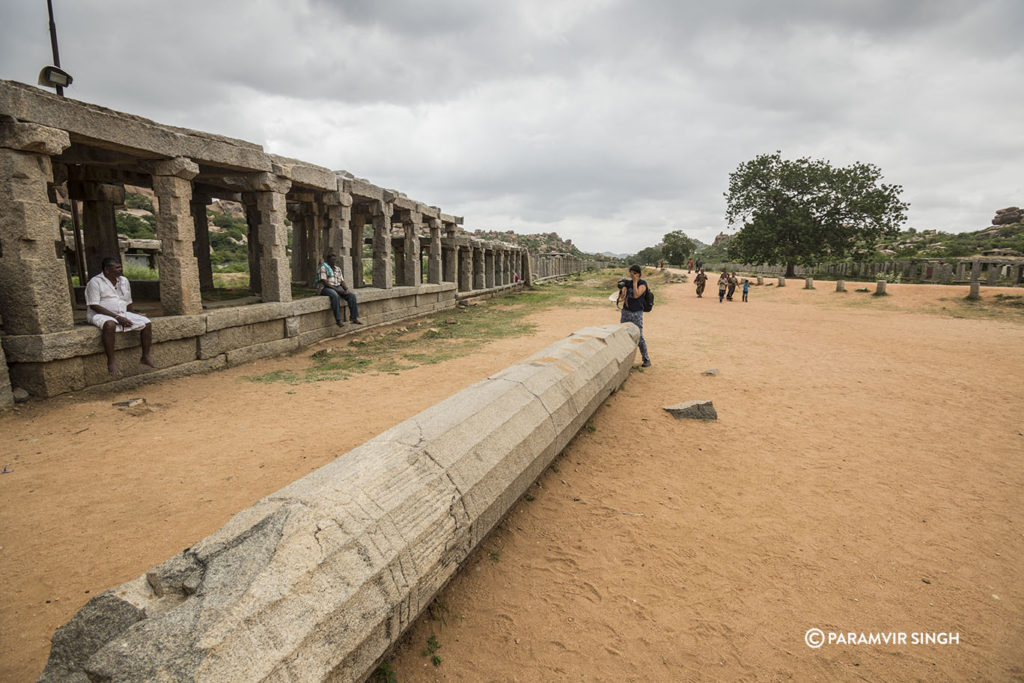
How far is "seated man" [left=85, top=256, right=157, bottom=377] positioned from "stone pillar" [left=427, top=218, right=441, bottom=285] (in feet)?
37.5

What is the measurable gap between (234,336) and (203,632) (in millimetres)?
7947

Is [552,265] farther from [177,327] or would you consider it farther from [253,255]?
[177,327]

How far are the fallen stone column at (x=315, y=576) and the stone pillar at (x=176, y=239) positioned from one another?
6.62 m

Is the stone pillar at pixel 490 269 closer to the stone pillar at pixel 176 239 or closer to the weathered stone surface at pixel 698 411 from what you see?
the stone pillar at pixel 176 239

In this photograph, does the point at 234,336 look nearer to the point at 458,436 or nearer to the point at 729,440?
the point at 458,436

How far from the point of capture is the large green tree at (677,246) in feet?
226

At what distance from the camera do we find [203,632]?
1.65 meters

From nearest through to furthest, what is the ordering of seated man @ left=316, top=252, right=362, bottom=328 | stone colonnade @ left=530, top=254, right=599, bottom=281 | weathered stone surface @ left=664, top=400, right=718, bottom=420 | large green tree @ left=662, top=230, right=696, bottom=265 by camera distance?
weathered stone surface @ left=664, top=400, right=718, bottom=420 < seated man @ left=316, top=252, right=362, bottom=328 < stone colonnade @ left=530, top=254, right=599, bottom=281 < large green tree @ left=662, top=230, right=696, bottom=265

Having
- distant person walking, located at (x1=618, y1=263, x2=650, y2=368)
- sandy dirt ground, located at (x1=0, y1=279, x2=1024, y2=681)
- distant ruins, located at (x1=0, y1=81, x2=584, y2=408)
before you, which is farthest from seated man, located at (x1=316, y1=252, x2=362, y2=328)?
distant person walking, located at (x1=618, y1=263, x2=650, y2=368)

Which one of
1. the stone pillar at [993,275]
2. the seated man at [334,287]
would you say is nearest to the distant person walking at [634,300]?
the seated man at [334,287]

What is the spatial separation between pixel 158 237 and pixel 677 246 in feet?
231

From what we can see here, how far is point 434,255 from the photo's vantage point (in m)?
18.0

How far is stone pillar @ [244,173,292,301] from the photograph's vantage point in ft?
30.4

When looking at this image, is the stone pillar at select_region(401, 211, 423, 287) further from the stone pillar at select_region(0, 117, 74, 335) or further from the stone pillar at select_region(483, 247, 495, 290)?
the stone pillar at select_region(0, 117, 74, 335)
